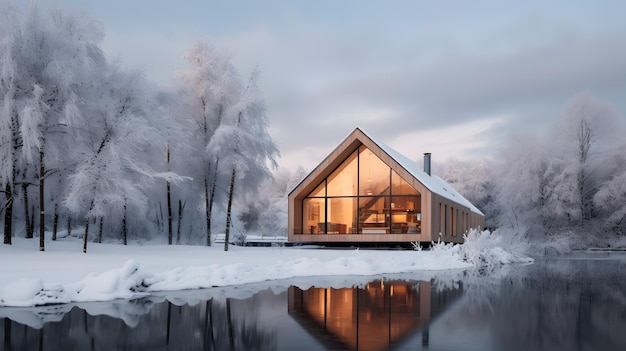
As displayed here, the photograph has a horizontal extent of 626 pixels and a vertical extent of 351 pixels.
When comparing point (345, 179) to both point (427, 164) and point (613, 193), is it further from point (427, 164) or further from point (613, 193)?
point (613, 193)

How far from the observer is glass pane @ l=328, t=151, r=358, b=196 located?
99.2 ft

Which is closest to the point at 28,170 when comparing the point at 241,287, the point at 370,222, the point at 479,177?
the point at 241,287

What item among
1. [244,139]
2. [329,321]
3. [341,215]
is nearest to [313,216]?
[341,215]

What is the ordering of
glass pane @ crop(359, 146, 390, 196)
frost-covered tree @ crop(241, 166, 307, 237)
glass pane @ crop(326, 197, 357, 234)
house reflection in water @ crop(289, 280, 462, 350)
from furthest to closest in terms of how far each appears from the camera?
frost-covered tree @ crop(241, 166, 307, 237), glass pane @ crop(326, 197, 357, 234), glass pane @ crop(359, 146, 390, 196), house reflection in water @ crop(289, 280, 462, 350)

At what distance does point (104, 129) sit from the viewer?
20.0 meters

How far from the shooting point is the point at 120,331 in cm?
630

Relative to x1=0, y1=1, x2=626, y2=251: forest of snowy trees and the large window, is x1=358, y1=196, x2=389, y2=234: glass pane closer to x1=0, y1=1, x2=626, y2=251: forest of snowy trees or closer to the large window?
the large window

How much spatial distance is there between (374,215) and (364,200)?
976mm

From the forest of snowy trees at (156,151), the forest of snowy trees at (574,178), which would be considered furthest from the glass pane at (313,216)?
the forest of snowy trees at (574,178)

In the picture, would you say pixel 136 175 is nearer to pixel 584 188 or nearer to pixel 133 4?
pixel 133 4

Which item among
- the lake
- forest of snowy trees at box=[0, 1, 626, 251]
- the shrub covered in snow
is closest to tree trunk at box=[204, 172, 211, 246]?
forest of snowy trees at box=[0, 1, 626, 251]

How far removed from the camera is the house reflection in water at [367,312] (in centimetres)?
584

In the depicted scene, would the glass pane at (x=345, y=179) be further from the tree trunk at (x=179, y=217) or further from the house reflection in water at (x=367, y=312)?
the house reflection in water at (x=367, y=312)

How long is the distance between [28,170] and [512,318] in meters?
19.7
